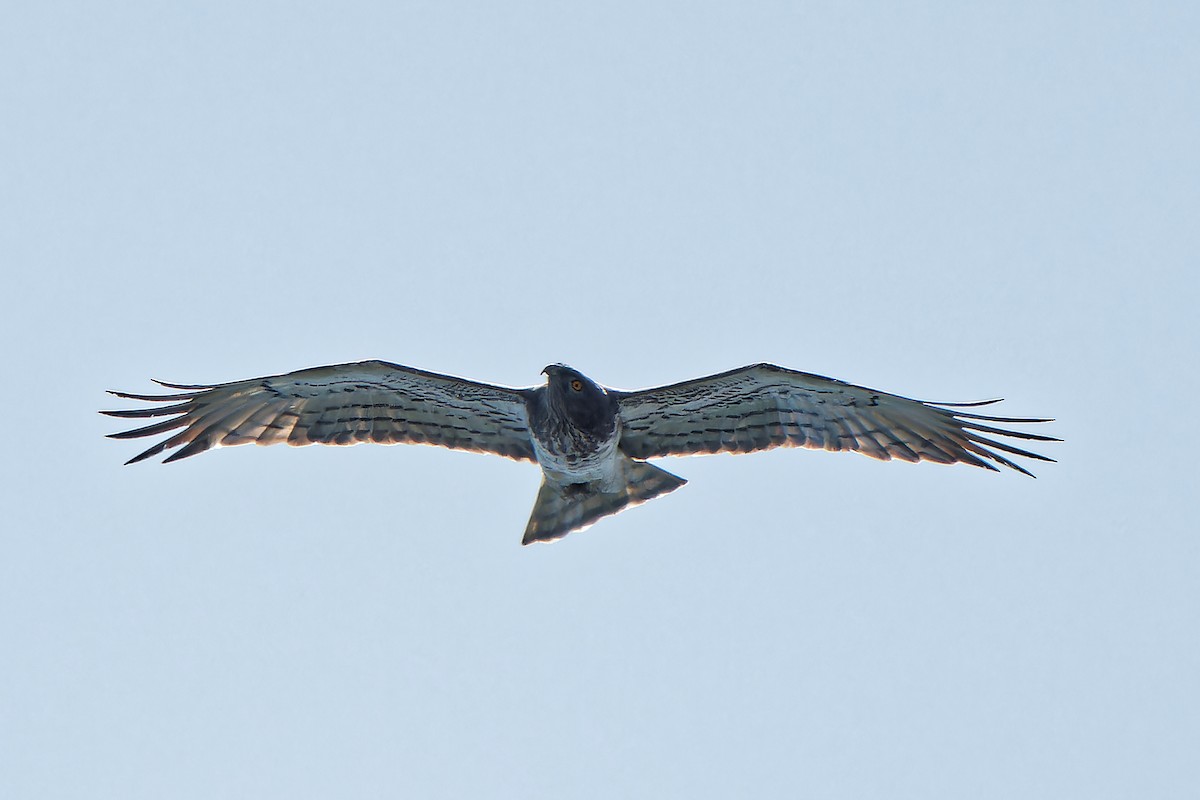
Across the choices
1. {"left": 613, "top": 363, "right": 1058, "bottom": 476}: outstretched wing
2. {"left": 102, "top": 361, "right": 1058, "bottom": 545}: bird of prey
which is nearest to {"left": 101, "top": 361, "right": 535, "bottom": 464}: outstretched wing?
{"left": 102, "top": 361, "right": 1058, "bottom": 545}: bird of prey

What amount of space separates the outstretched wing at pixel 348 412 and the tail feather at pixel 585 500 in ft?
1.68

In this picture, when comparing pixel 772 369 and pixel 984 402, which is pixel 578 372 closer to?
pixel 772 369

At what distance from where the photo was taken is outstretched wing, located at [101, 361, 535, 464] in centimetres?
1135

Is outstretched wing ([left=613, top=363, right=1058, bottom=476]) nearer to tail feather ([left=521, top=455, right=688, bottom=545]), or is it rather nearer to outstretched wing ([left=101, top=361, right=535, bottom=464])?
tail feather ([left=521, top=455, right=688, bottom=545])

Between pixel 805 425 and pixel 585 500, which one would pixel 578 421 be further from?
pixel 805 425

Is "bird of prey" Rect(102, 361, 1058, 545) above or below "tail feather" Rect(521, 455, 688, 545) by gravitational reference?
above

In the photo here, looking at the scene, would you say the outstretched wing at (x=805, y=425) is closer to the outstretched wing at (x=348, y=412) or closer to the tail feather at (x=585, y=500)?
the tail feather at (x=585, y=500)

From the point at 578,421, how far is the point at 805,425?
228 centimetres

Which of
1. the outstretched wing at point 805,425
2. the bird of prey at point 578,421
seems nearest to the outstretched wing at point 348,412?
the bird of prey at point 578,421

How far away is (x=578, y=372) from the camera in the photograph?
1121 centimetres

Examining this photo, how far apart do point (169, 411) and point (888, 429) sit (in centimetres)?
663

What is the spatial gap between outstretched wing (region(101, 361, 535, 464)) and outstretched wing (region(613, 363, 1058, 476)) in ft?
4.09

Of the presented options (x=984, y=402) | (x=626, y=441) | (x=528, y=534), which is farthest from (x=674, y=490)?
(x=984, y=402)

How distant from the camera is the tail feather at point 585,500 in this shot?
12.0m
